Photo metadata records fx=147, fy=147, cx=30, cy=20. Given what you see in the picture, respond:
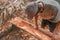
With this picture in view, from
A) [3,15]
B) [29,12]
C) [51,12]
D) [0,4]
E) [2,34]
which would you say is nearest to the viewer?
[29,12]

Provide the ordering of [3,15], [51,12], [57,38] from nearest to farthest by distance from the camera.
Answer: [51,12] < [57,38] < [3,15]

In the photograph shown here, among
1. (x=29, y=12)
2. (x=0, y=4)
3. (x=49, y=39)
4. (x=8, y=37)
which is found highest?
(x=29, y=12)

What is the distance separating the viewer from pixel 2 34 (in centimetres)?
226

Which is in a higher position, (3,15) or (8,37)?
(3,15)

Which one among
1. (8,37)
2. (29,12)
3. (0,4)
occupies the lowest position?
(8,37)

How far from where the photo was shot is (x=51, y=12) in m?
1.63

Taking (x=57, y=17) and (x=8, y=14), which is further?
(x=8, y=14)

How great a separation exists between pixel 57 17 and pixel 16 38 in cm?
82

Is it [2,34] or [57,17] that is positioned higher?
[57,17]

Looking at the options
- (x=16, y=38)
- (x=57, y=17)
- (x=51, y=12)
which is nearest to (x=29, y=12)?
(x=51, y=12)

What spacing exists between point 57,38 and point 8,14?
1198 mm

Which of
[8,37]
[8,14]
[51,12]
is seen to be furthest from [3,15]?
[51,12]

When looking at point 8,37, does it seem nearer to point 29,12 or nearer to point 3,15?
point 3,15

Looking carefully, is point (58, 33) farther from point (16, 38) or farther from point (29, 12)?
point (16, 38)
